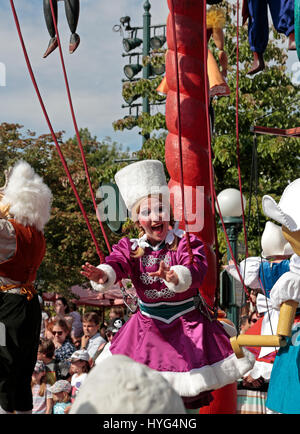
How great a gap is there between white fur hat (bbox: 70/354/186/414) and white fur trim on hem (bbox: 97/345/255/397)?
164 centimetres

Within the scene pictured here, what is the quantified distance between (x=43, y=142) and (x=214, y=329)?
12413mm

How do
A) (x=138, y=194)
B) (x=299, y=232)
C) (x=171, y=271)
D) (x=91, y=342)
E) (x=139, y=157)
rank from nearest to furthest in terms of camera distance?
(x=171, y=271)
(x=299, y=232)
(x=138, y=194)
(x=91, y=342)
(x=139, y=157)

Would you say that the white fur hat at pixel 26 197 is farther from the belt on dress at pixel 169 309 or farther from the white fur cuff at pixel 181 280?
the white fur cuff at pixel 181 280

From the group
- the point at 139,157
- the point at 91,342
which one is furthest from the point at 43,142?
the point at 91,342

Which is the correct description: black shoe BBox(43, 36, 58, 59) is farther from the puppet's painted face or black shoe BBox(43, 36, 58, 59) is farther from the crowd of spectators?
the crowd of spectators

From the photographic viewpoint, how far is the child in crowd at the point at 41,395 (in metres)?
5.22

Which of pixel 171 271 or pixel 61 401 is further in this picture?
pixel 61 401

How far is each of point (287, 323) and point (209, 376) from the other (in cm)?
45

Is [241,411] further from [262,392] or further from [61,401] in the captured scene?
[61,401]

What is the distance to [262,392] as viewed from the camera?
15.3 feet

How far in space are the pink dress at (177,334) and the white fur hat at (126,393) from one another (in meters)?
1.67

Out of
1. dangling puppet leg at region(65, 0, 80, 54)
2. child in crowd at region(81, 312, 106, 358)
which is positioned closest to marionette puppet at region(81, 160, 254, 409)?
dangling puppet leg at region(65, 0, 80, 54)

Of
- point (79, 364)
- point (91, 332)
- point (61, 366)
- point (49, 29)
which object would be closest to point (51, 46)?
point (49, 29)

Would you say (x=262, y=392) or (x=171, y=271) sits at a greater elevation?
(x=171, y=271)
